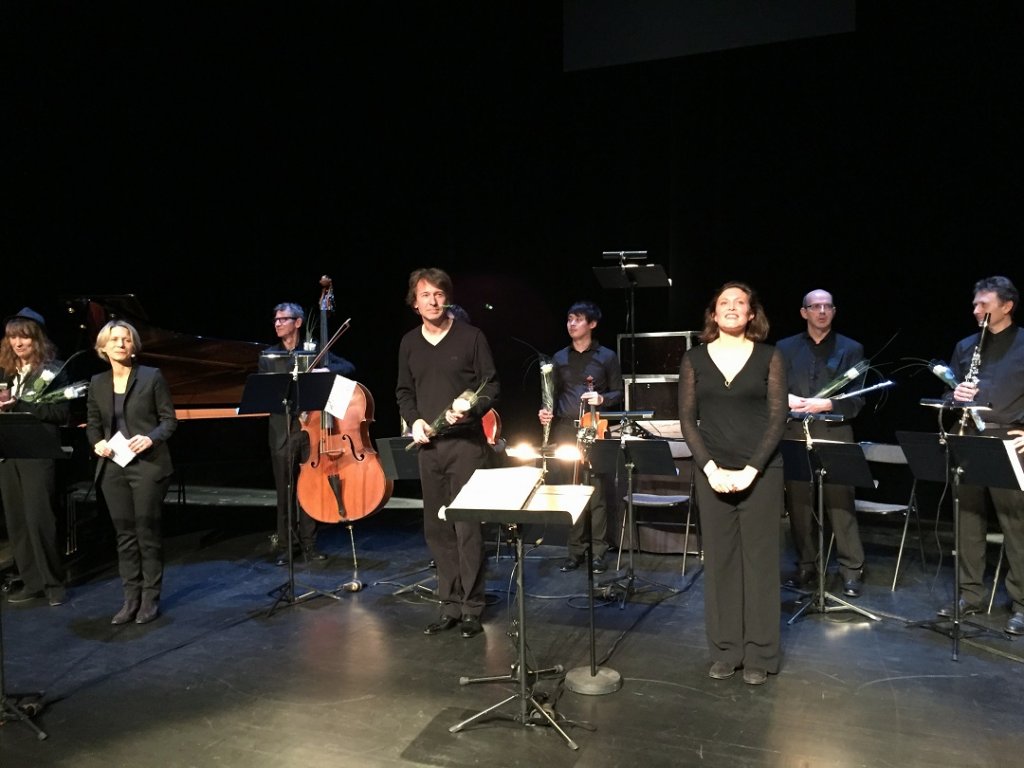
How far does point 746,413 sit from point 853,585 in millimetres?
1988

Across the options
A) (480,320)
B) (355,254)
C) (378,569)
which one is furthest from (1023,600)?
(355,254)

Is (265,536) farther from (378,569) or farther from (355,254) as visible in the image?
(355,254)

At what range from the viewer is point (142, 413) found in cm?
445

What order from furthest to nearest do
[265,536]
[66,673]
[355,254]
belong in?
[355,254], [265,536], [66,673]

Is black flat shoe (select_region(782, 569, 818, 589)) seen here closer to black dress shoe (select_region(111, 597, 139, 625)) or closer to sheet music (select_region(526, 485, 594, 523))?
sheet music (select_region(526, 485, 594, 523))

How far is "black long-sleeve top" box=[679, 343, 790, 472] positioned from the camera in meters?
3.44

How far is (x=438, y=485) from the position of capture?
4184 mm


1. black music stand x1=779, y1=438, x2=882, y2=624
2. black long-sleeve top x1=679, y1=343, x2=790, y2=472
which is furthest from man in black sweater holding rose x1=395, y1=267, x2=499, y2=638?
black music stand x1=779, y1=438, x2=882, y2=624

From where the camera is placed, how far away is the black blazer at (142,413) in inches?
175

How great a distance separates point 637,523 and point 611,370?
1196 millimetres

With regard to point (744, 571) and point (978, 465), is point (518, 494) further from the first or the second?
point (978, 465)

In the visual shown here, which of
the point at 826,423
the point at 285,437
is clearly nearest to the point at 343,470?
the point at 285,437

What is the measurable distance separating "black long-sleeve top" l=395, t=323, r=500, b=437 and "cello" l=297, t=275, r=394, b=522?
1.22m

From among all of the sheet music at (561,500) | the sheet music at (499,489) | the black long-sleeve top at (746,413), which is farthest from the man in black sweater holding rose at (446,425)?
the black long-sleeve top at (746,413)
